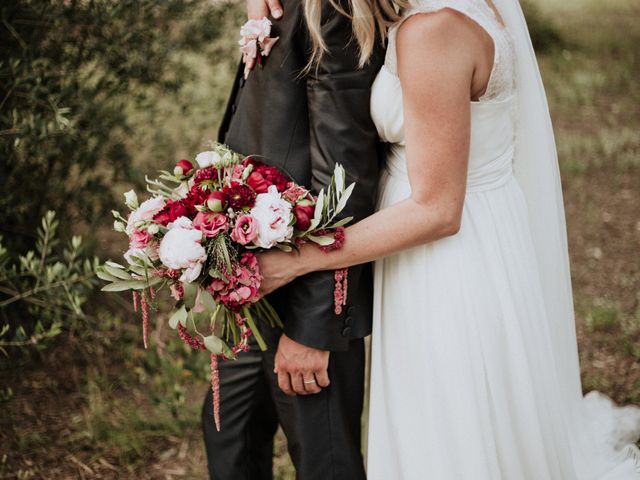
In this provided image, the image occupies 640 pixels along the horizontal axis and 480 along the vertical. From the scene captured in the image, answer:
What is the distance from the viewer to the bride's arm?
1937 millimetres

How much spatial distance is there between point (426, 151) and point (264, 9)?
24.9 inches

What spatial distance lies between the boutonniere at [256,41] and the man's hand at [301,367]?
2.62 ft

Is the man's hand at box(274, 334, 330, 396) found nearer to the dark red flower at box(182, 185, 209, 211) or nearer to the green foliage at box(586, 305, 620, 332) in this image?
the dark red flower at box(182, 185, 209, 211)

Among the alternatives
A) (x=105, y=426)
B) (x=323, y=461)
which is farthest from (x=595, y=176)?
→ (x=323, y=461)

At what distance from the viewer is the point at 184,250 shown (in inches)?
74.2

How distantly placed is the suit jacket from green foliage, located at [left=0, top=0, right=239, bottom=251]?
1.48 metres

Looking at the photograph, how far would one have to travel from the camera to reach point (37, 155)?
12.6ft

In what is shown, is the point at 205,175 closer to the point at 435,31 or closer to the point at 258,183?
the point at 258,183

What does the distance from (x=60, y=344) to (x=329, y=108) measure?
2.88 metres

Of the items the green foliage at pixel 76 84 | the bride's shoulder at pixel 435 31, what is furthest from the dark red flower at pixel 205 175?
the green foliage at pixel 76 84

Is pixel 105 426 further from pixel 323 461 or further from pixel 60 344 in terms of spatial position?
pixel 323 461

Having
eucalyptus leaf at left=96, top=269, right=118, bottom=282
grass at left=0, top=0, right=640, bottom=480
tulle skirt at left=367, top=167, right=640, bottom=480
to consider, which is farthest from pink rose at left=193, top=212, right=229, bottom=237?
grass at left=0, top=0, right=640, bottom=480

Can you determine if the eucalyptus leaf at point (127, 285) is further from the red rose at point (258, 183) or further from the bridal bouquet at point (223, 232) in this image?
the red rose at point (258, 183)

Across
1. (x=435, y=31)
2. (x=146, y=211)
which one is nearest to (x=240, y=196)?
(x=146, y=211)
